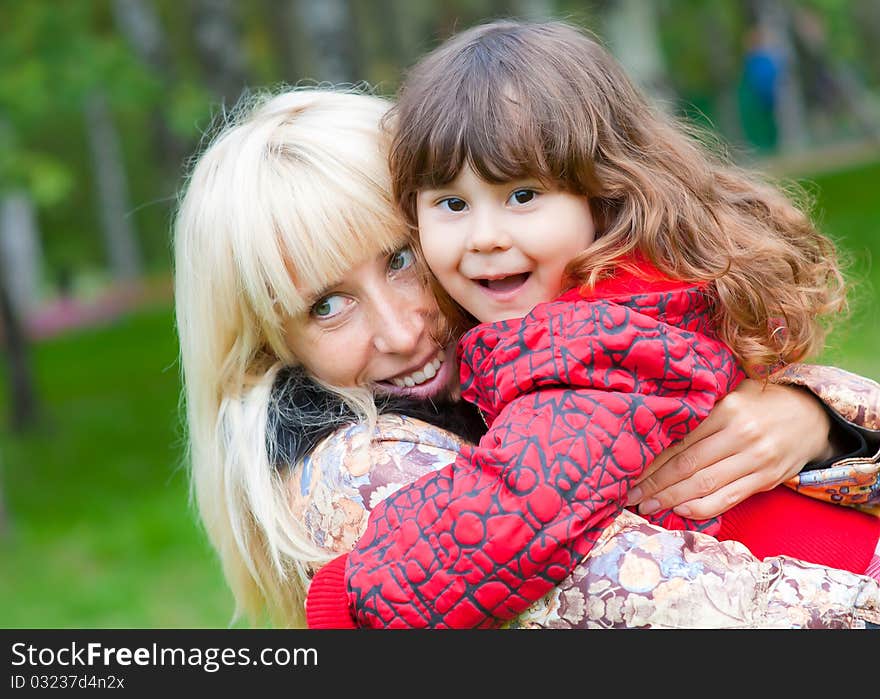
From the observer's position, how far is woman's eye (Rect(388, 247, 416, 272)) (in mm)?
2445

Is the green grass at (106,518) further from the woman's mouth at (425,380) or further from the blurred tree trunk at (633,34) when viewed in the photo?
the blurred tree trunk at (633,34)

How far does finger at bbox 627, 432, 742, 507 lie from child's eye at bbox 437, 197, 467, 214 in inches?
25.2

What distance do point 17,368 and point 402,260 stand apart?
940cm

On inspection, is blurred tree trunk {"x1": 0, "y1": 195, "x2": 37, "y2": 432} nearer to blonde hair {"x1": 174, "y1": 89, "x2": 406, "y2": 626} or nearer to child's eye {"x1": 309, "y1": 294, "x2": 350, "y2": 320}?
blonde hair {"x1": 174, "y1": 89, "x2": 406, "y2": 626}

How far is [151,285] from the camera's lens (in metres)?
20.8

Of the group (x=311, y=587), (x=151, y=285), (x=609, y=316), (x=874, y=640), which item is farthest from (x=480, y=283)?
(x=151, y=285)

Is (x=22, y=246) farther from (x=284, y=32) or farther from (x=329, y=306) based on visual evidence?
(x=329, y=306)

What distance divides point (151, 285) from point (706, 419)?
19.5 meters

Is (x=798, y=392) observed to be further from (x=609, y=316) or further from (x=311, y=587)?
(x=311, y=587)

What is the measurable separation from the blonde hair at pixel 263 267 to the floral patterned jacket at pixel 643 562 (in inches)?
4.0

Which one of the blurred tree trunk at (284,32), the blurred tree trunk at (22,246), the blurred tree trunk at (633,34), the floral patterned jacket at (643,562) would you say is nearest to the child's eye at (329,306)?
the floral patterned jacket at (643,562)

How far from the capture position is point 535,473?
6.31 feet

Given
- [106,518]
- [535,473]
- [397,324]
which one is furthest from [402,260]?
[106,518]

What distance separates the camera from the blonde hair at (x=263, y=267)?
2336 mm
